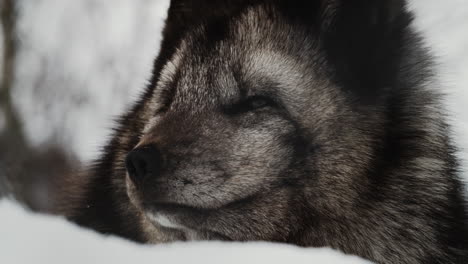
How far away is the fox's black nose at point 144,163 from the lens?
1002mm

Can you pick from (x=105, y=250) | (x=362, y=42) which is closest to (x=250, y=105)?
(x=362, y=42)

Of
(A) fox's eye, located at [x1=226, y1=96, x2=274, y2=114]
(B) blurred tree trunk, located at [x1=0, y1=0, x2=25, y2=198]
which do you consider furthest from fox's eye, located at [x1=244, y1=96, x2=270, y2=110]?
(B) blurred tree trunk, located at [x1=0, y1=0, x2=25, y2=198]

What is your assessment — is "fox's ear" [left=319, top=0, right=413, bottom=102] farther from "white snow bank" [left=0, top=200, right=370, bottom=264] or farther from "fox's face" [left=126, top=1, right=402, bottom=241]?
"white snow bank" [left=0, top=200, right=370, bottom=264]

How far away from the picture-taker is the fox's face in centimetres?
101

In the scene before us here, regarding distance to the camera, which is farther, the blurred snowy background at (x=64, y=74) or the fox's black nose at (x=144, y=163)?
the blurred snowy background at (x=64, y=74)

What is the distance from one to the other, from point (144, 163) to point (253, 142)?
7.5 inches

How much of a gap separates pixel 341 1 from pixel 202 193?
17.0 inches

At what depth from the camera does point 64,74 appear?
1302 millimetres

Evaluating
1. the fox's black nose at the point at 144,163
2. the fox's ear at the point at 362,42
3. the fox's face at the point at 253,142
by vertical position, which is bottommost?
the fox's black nose at the point at 144,163

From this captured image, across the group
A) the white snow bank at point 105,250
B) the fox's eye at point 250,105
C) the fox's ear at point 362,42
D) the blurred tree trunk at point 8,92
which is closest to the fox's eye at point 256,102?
the fox's eye at point 250,105

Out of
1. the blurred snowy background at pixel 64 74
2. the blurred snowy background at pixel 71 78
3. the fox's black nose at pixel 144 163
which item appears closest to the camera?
the fox's black nose at pixel 144 163

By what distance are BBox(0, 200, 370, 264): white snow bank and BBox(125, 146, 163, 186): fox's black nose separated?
149 mm

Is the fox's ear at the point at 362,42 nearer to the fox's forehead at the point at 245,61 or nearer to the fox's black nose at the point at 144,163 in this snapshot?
the fox's forehead at the point at 245,61

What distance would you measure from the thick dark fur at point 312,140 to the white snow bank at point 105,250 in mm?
31
